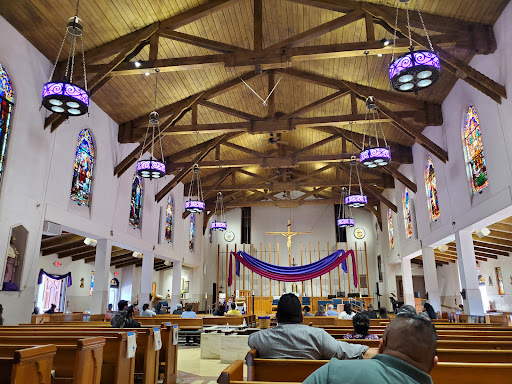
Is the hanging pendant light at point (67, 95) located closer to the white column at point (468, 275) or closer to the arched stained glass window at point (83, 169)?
the arched stained glass window at point (83, 169)

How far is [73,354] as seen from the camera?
357 centimetres

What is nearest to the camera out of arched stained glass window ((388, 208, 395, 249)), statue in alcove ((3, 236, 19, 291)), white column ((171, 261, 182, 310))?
statue in alcove ((3, 236, 19, 291))

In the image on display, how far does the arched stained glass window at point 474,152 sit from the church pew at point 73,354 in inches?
316

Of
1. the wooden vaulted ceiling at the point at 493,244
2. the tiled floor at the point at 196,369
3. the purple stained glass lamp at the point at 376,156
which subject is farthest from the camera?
the wooden vaulted ceiling at the point at 493,244

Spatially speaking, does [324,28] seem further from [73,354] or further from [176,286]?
[176,286]

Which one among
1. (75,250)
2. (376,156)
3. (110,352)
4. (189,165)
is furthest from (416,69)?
(75,250)

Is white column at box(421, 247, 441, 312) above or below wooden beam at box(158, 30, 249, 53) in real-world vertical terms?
below

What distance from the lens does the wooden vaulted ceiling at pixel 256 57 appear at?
7.35 m

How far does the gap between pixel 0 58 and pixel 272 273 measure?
414 inches

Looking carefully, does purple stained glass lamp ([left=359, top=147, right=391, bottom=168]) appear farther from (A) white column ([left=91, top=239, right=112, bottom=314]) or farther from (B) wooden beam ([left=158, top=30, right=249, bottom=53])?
(A) white column ([left=91, top=239, right=112, bottom=314])

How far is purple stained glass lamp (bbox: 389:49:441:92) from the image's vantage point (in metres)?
5.07

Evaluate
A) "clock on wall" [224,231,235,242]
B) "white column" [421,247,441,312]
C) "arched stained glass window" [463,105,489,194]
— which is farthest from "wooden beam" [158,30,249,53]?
"clock on wall" [224,231,235,242]

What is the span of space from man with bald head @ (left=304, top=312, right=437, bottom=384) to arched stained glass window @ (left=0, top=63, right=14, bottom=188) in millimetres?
7595

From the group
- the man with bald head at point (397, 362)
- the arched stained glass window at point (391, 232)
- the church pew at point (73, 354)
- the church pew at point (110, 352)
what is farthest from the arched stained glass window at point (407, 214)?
the man with bald head at point (397, 362)
